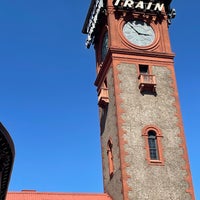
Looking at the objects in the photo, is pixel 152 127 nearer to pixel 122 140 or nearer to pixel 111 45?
pixel 122 140

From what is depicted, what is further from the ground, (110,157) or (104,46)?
(104,46)

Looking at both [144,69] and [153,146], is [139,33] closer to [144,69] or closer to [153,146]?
[144,69]

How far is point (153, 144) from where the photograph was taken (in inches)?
1423

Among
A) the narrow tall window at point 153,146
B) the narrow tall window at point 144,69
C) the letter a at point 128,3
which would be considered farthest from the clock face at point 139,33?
the narrow tall window at point 153,146

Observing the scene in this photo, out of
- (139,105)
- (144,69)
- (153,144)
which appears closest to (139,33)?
(144,69)

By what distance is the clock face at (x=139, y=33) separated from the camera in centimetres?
4147

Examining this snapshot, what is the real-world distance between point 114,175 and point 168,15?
57.9 feet

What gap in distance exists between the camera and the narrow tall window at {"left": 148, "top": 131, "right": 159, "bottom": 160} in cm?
3553

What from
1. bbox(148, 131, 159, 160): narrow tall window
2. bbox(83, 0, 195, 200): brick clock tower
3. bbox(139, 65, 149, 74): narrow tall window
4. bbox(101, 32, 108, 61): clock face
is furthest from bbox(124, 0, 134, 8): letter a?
bbox(148, 131, 159, 160): narrow tall window

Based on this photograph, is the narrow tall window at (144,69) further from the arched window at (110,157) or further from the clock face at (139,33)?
the arched window at (110,157)

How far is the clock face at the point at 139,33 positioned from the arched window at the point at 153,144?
29.5ft

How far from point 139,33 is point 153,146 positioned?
1160 cm

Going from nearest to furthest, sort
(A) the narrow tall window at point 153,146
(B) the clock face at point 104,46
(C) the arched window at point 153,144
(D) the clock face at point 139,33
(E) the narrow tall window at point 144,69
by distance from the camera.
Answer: (C) the arched window at point 153,144 → (A) the narrow tall window at point 153,146 → (E) the narrow tall window at point 144,69 → (D) the clock face at point 139,33 → (B) the clock face at point 104,46

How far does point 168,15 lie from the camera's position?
44.6m
